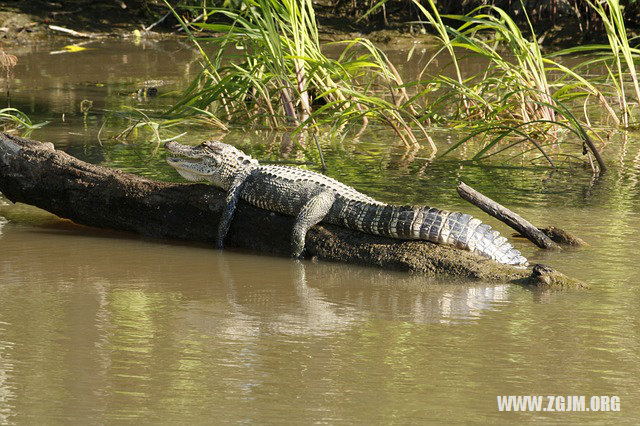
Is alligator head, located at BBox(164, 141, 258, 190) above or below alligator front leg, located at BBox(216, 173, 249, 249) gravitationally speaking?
above

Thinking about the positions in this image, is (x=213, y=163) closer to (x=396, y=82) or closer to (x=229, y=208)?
(x=229, y=208)

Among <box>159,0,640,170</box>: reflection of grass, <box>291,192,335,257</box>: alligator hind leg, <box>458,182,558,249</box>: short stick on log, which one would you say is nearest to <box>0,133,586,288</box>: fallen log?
<box>291,192,335,257</box>: alligator hind leg

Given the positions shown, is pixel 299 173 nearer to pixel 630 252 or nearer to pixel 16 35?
pixel 630 252

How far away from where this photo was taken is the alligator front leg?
554cm

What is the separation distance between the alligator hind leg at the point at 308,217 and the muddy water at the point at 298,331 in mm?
129

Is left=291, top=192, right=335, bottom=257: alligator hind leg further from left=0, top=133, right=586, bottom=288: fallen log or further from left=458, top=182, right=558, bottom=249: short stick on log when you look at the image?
left=458, top=182, right=558, bottom=249: short stick on log

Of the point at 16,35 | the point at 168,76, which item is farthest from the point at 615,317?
the point at 16,35

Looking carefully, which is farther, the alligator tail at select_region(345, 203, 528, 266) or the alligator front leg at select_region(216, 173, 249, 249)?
the alligator front leg at select_region(216, 173, 249, 249)

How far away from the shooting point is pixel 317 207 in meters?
5.28

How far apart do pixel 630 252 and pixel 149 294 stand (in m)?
2.65

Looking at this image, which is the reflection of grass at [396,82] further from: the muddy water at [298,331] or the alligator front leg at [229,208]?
the alligator front leg at [229,208]

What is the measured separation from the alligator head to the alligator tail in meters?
1.12

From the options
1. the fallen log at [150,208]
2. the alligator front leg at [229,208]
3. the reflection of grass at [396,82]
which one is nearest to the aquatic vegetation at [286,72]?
the reflection of grass at [396,82]

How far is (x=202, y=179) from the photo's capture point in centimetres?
597
